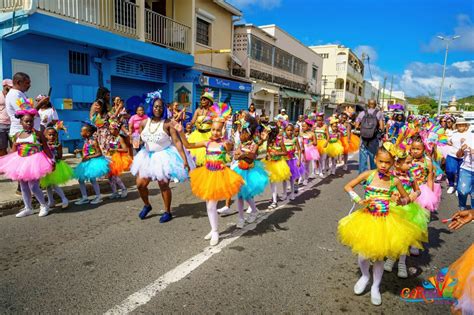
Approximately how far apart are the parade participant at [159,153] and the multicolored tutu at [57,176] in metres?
1.55

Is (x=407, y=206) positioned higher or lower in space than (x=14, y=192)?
higher

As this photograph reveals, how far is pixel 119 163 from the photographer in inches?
264

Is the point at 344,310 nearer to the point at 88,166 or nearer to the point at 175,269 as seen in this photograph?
the point at 175,269

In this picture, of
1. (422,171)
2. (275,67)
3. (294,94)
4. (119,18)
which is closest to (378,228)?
(422,171)

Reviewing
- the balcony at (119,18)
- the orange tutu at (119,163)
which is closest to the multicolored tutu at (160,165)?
the orange tutu at (119,163)

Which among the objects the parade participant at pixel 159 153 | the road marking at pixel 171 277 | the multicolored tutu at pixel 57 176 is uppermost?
the parade participant at pixel 159 153

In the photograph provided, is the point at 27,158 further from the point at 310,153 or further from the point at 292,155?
the point at 310,153

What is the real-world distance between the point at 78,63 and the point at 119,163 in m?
6.86

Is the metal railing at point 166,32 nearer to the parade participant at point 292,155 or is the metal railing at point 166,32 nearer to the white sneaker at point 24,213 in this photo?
the parade participant at point 292,155

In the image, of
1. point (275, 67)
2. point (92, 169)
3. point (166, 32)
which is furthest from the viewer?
point (275, 67)

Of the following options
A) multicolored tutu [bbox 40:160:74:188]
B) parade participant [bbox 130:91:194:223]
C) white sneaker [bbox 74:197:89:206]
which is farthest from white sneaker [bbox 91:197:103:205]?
parade participant [bbox 130:91:194:223]

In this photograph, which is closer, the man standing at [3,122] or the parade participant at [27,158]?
the parade participant at [27,158]

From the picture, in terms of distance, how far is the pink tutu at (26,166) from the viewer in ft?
17.6

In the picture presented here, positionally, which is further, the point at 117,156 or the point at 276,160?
the point at 117,156
